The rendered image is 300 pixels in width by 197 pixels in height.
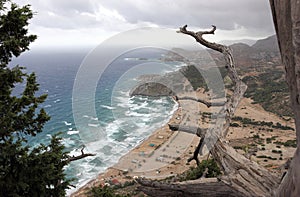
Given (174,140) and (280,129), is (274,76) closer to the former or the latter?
(280,129)

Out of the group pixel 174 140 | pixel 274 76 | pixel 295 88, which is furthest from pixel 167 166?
pixel 274 76

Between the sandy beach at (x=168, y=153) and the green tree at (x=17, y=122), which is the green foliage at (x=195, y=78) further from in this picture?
the green tree at (x=17, y=122)

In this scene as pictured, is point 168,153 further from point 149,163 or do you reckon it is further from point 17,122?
point 17,122

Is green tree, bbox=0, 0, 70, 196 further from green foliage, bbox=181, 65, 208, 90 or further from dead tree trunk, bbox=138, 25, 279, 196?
green foliage, bbox=181, 65, 208, 90

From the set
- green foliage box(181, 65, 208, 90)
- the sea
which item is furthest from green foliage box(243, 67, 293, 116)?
the sea

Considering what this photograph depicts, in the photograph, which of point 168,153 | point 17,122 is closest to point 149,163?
point 168,153
